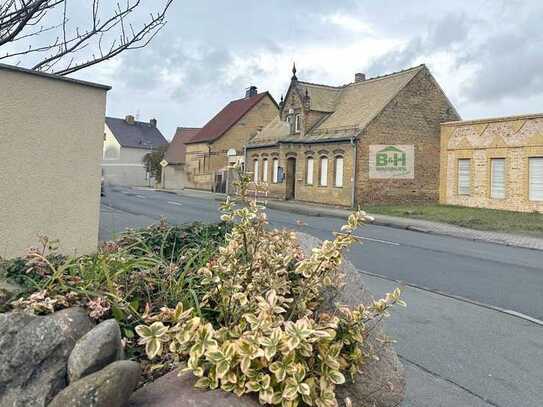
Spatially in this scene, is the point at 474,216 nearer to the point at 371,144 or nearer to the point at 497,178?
the point at 497,178

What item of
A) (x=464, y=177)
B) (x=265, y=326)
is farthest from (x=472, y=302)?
(x=464, y=177)

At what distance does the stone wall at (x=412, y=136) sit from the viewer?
92.6ft

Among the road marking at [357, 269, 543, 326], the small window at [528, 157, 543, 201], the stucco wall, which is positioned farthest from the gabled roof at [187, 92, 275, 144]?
the road marking at [357, 269, 543, 326]

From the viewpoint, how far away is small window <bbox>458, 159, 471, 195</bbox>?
28.1 metres

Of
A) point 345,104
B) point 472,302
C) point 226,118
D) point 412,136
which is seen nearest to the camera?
point 472,302

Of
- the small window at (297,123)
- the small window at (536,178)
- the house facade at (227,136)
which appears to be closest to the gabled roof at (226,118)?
the house facade at (227,136)

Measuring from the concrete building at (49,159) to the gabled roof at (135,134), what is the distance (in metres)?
66.3

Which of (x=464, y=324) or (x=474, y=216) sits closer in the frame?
(x=464, y=324)

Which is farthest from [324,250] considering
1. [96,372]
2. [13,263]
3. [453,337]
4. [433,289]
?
[433,289]

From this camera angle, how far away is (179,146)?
Answer: 197 feet

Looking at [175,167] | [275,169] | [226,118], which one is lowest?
[275,169]

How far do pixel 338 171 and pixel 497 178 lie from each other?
347 inches

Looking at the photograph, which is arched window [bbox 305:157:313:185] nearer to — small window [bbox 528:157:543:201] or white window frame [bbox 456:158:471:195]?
white window frame [bbox 456:158:471:195]

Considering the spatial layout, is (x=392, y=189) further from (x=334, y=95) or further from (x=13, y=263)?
(x=13, y=263)
